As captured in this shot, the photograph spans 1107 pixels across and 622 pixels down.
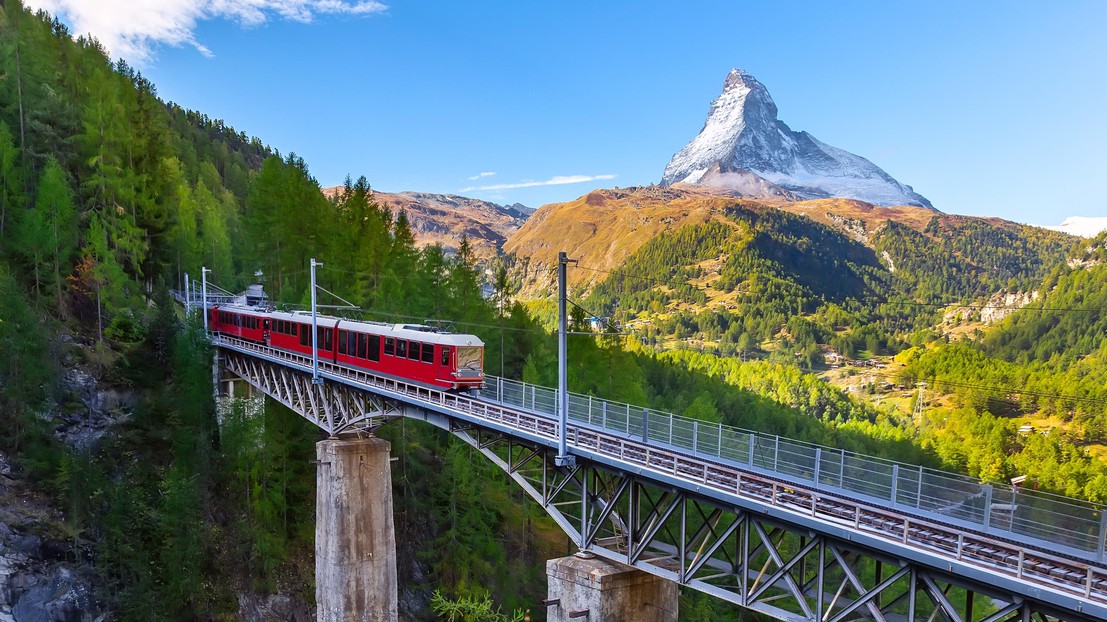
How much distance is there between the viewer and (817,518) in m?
12.9

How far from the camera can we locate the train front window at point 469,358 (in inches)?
958

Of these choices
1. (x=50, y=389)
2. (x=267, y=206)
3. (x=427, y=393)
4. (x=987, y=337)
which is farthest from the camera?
(x=987, y=337)

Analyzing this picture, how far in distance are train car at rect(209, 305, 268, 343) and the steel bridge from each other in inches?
704

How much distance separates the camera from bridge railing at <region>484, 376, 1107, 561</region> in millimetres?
11336

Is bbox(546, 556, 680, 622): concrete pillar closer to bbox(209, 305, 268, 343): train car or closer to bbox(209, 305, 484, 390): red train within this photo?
bbox(209, 305, 484, 390): red train

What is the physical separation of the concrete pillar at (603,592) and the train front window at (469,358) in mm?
8624

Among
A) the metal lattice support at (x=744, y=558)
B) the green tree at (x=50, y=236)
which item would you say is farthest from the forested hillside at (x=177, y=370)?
the metal lattice support at (x=744, y=558)

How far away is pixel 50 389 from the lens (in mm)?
31969

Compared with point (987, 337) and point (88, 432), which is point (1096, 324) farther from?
point (88, 432)

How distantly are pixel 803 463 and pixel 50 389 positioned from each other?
33971 millimetres

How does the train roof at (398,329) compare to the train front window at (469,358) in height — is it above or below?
above

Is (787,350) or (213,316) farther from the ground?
(213,316)

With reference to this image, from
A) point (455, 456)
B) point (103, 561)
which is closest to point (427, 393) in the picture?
point (455, 456)

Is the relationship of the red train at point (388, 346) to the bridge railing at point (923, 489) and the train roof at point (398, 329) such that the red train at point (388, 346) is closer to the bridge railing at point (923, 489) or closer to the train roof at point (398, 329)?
the train roof at point (398, 329)
